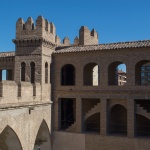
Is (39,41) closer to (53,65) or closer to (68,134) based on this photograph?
(53,65)

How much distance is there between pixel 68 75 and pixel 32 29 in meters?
5.53

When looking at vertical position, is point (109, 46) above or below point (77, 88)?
above

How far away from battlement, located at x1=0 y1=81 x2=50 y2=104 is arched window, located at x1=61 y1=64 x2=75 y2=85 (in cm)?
366

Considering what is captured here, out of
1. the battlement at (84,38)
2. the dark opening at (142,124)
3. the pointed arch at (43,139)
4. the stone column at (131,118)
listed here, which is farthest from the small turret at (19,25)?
the dark opening at (142,124)

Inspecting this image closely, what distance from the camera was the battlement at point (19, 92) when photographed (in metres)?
13.9

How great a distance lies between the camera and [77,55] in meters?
19.1

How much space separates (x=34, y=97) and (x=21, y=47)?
151 inches

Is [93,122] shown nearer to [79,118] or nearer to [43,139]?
[79,118]

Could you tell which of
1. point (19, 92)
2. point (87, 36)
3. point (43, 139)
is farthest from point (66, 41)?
point (19, 92)

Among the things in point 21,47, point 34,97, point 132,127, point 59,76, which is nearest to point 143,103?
point 132,127

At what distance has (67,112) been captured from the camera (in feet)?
72.0

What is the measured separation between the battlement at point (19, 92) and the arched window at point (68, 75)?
12.0 ft

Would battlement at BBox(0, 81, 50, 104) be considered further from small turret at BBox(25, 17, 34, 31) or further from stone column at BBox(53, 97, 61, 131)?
small turret at BBox(25, 17, 34, 31)

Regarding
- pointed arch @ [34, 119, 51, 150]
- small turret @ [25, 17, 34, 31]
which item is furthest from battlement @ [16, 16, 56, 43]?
pointed arch @ [34, 119, 51, 150]
